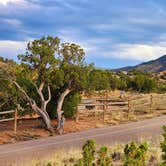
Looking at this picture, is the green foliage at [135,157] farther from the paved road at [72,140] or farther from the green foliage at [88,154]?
the paved road at [72,140]

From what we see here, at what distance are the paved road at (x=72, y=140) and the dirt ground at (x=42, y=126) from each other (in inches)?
50.8

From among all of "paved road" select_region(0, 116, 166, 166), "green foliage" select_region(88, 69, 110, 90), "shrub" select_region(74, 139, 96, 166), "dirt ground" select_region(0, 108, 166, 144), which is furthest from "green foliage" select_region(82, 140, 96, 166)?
"green foliage" select_region(88, 69, 110, 90)

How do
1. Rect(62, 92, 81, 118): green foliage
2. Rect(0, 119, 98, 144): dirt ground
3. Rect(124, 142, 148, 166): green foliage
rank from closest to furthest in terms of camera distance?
1. Rect(124, 142, 148, 166): green foliage
2. Rect(0, 119, 98, 144): dirt ground
3. Rect(62, 92, 81, 118): green foliage

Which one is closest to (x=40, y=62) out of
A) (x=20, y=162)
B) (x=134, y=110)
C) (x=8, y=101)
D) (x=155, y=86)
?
(x=8, y=101)

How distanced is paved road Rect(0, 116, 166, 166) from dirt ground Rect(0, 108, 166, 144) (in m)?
1.29

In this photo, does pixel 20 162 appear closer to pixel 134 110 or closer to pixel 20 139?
pixel 20 139

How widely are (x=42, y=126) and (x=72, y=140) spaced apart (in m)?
4.86

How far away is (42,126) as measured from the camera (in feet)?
82.1

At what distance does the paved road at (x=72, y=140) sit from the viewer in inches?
632

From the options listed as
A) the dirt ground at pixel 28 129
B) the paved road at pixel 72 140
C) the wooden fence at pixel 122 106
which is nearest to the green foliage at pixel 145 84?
the wooden fence at pixel 122 106

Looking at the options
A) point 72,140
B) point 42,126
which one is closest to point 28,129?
point 42,126

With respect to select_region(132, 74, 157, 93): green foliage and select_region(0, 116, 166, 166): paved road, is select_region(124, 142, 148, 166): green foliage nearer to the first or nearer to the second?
select_region(0, 116, 166, 166): paved road

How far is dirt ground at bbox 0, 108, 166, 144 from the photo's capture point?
885 inches

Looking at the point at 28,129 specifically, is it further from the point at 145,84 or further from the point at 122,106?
the point at 145,84
